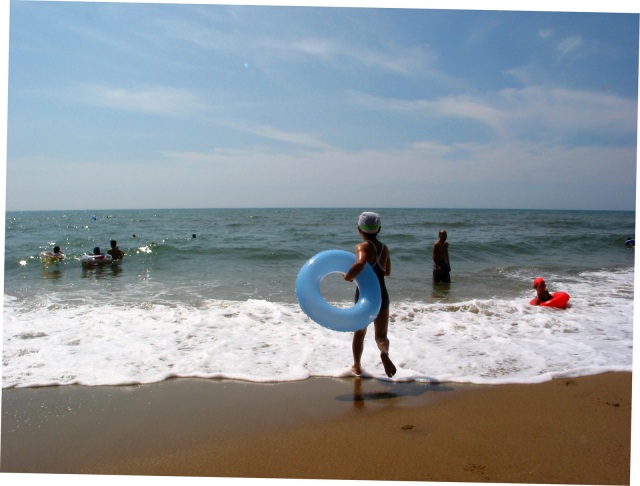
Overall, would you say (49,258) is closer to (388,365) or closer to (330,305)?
(330,305)

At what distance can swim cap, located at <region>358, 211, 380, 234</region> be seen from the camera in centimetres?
403

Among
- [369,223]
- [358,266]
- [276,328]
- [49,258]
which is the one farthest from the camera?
[49,258]

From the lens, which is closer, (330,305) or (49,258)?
(330,305)

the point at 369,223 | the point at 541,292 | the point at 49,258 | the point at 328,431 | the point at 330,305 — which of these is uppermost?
the point at 369,223

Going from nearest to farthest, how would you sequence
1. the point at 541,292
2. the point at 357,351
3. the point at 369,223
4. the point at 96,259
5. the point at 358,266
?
the point at 358,266, the point at 369,223, the point at 357,351, the point at 541,292, the point at 96,259

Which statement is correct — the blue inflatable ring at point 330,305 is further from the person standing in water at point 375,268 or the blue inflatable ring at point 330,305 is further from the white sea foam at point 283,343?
the white sea foam at point 283,343

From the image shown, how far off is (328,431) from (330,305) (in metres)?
1.09

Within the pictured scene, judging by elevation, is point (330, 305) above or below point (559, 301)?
above

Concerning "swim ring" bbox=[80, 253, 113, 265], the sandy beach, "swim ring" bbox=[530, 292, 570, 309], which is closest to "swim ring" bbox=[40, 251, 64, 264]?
"swim ring" bbox=[80, 253, 113, 265]

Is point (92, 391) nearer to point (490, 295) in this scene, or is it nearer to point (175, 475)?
point (175, 475)

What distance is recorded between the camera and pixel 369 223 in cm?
404

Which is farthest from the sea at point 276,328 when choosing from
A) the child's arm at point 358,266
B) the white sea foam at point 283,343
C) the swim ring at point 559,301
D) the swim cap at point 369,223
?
the swim cap at point 369,223

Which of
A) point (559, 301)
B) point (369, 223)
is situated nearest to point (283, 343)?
point (369, 223)

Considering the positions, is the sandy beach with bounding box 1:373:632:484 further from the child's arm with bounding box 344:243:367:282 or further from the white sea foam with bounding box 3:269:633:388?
the child's arm with bounding box 344:243:367:282
